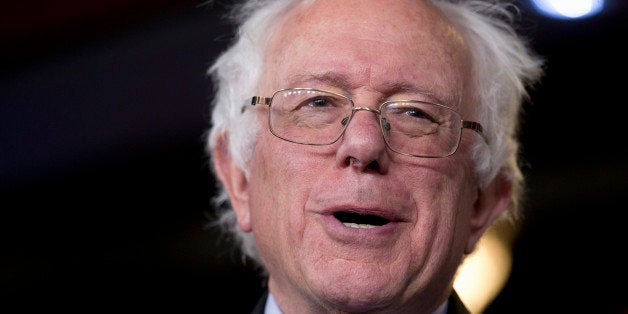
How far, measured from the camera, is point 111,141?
3.68m

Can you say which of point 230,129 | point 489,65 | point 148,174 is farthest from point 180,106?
point 489,65

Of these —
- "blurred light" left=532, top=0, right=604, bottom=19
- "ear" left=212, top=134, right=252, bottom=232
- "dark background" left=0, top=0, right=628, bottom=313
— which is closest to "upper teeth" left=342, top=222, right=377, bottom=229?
"ear" left=212, top=134, right=252, bottom=232

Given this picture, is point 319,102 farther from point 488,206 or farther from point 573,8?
point 573,8

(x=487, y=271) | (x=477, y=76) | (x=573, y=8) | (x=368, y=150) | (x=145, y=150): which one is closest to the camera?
(x=368, y=150)

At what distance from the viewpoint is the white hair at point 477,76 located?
8.17ft

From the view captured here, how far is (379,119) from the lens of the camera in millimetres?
2252

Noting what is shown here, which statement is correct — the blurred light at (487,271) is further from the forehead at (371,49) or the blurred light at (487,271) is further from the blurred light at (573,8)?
the forehead at (371,49)

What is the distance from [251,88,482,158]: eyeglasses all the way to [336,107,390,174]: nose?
0.02 m

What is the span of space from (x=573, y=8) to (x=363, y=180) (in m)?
1.78

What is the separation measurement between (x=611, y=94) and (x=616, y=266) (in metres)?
0.73

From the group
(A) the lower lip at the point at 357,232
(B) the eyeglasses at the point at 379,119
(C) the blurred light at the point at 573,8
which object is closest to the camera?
(A) the lower lip at the point at 357,232

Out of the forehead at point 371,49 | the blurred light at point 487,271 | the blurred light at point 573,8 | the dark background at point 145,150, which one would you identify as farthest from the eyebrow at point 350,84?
the blurred light at point 487,271

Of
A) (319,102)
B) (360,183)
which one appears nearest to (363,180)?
(360,183)

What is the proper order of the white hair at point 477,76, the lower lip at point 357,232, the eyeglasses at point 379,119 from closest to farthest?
the lower lip at point 357,232, the eyeglasses at point 379,119, the white hair at point 477,76
